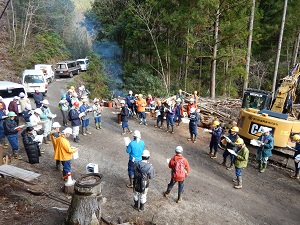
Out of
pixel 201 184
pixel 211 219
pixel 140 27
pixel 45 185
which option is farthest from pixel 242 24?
pixel 45 185

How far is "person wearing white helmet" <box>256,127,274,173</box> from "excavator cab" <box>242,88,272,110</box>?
9.88ft

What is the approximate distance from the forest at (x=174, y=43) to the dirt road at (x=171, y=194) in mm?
11055

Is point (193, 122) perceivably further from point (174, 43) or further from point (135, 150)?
point (174, 43)

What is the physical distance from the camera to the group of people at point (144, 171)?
6547mm

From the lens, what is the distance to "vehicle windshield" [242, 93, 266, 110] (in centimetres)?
1302

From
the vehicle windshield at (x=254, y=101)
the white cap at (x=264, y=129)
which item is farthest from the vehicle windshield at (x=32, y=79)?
the white cap at (x=264, y=129)

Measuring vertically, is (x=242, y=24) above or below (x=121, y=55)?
above

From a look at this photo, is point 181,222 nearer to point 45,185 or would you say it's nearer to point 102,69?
point 45,185

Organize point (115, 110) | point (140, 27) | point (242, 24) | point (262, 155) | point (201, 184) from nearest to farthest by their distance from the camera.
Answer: point (201, 184) → point (262, 155) → point (115, 110) → point (242, 24) → point (140, 27)

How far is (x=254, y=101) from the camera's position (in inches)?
527

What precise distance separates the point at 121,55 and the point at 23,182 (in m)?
28.1

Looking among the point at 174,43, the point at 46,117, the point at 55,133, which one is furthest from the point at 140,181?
the point at 174,43

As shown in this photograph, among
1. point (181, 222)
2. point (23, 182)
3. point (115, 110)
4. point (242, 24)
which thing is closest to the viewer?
point (181, 222)

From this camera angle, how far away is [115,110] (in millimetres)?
17359
